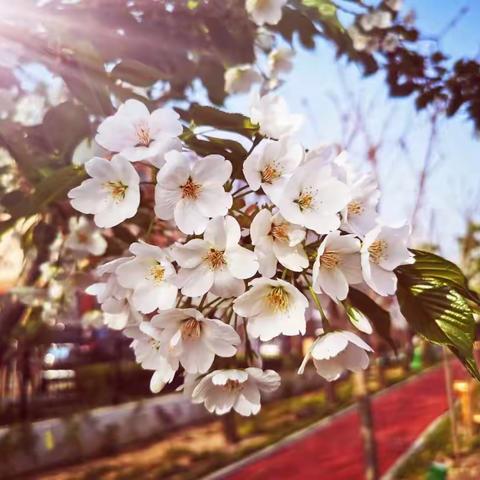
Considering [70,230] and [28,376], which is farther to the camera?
[28,376]

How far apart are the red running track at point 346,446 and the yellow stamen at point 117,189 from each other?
5.73 m

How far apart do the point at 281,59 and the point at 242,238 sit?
4.99 ft

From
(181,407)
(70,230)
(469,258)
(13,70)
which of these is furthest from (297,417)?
(13,70)

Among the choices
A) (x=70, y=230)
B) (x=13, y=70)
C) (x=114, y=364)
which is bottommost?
(x=114, y=364)

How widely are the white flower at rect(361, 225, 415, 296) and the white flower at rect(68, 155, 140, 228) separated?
298 millimetres

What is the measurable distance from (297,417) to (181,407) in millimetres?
1923

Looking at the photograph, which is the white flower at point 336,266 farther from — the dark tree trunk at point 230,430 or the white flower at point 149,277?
the dark tree trunk at point 230,430

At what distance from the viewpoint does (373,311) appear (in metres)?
0.91

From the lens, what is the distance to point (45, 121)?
1301 millimetres

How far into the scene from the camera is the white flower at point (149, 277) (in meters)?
0.76

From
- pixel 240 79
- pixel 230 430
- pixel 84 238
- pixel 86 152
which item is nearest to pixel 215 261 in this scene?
pixel 86 152

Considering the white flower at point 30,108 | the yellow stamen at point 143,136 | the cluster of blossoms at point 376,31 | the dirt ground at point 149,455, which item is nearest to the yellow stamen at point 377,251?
the yellow stamen at point 143,136

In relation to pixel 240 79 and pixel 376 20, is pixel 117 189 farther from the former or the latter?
pixel 376 20

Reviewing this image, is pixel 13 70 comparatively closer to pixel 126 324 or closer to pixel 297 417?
pixel 126 324
